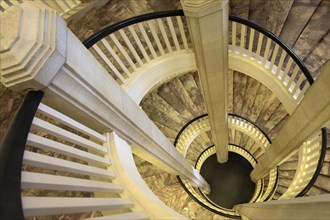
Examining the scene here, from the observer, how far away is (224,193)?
687 cm

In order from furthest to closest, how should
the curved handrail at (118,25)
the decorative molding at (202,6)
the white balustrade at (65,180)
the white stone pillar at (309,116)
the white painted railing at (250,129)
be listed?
the white painted railing at (250,129) < the curved handrail at (118,25) < the decorative molding at (202,6) < the white stone pillar at (309,116) < the white balustrade at (65,180)

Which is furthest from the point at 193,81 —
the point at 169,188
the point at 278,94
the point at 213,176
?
the point at 213,176

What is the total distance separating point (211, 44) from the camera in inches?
102

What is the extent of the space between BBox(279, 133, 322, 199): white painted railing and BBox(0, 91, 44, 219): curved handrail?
3703 millimetres

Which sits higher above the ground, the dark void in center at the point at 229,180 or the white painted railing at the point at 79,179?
the white painted railing at the point at 79,179

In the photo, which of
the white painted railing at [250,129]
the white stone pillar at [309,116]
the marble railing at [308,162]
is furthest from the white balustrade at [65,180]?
the white painted railing at [250,129]

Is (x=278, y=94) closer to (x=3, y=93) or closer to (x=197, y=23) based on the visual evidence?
(x=197, y=23)

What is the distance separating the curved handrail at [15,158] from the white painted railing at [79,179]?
0.07m

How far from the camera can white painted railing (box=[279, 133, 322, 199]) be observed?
12.5 ft

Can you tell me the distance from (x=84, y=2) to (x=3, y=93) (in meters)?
2.12

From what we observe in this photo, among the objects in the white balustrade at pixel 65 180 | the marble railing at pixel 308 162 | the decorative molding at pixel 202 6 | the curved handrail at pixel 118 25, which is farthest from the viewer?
the marble railing at pixel 308 162

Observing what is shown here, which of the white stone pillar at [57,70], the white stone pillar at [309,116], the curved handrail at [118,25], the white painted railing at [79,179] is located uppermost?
the curved handrail at [118,25]

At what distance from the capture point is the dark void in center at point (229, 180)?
22.1 ft

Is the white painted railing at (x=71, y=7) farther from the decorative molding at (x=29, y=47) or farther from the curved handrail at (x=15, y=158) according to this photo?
the curved handrail at (x=15, y=158)
